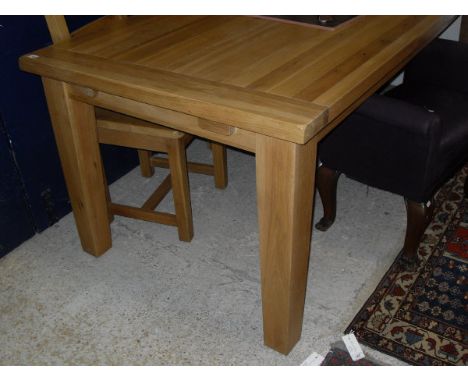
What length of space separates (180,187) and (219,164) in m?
0.43

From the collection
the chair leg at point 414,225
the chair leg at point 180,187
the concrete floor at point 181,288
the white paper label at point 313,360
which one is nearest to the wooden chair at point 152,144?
the chair leg at point 180,187

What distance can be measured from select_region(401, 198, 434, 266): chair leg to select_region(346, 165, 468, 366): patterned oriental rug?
4cm

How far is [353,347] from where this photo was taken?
5.46 feet

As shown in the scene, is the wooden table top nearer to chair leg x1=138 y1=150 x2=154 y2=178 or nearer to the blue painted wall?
the blue painted wall

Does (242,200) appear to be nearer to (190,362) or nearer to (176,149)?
(176,149)

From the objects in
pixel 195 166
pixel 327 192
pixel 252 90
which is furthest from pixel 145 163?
pixel 252 90

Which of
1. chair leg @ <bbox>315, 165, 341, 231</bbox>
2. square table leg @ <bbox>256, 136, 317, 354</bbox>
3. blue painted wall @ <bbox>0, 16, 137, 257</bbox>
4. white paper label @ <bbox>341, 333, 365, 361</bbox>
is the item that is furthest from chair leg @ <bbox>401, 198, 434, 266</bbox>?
blue painted wall @ <bbox>0, 16, 137, 257</bbox>

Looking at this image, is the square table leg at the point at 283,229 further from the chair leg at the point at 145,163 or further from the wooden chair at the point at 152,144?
the chair leg at the point at 145,163

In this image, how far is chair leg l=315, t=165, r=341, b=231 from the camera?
2.04m

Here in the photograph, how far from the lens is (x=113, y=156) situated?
96.6 inches

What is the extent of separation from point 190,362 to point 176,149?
28.5 inches

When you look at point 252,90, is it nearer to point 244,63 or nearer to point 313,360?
point 244,63

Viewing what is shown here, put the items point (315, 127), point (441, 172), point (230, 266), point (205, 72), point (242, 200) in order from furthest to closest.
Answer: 1. point (242, 200)
2. point (230, 266)
3. point (441, 172)
4. point (205, 72)
5. point (315, 127)
